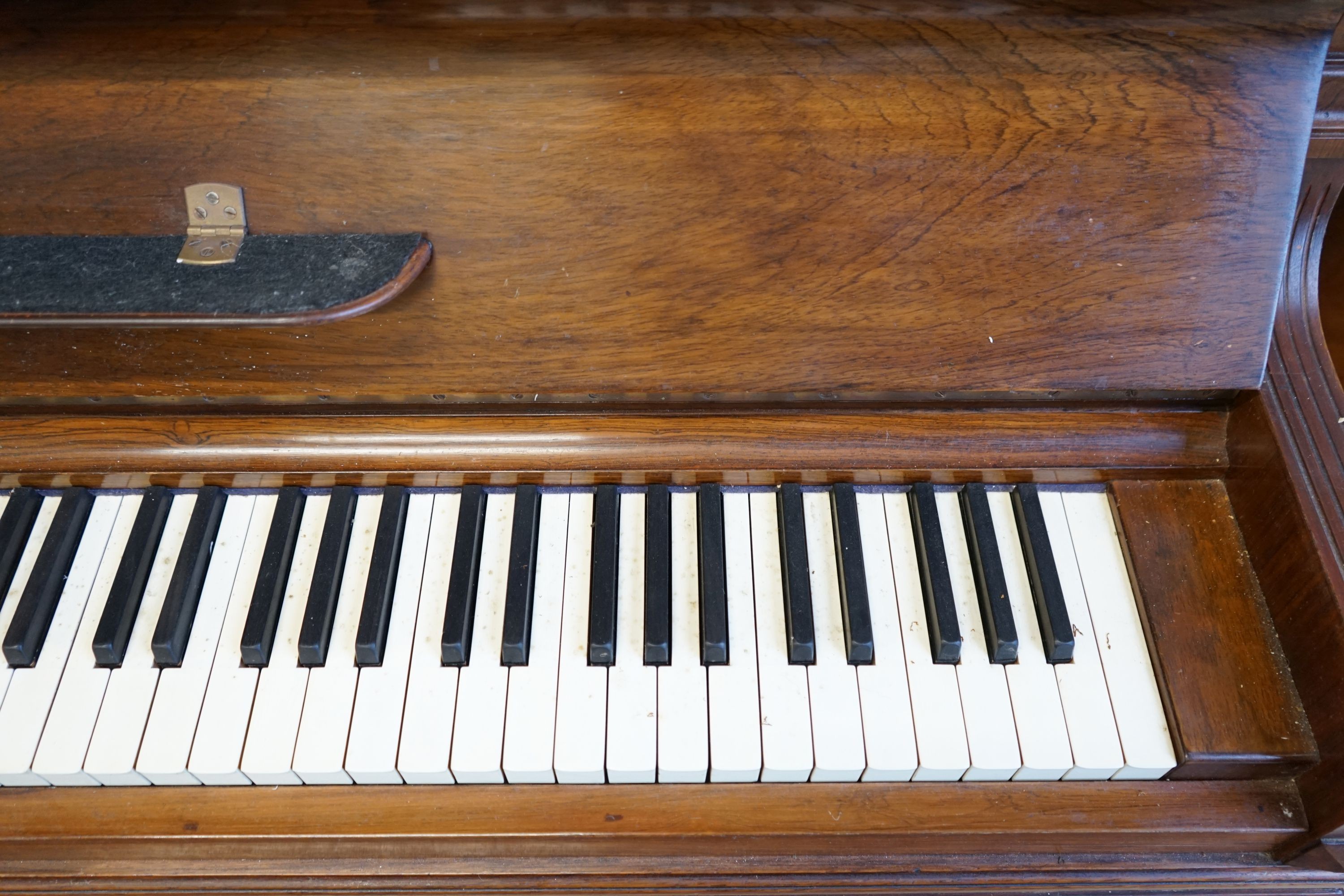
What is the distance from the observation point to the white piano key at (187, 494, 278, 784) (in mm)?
1050

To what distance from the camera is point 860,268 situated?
1110 mm

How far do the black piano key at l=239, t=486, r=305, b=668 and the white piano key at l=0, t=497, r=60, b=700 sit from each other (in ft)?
0.98

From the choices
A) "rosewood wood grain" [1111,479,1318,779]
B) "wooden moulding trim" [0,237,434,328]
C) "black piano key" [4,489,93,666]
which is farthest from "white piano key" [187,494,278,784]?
"rosewood wood grain" [1111,479,1318,779]

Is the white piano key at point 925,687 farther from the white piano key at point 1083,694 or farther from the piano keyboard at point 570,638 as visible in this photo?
the white piano key at point 1083,694

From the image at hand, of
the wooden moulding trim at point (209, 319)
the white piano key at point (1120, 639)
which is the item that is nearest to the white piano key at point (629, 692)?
the wooden moulding trim at point (209, 319)

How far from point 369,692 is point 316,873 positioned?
0.75 feet

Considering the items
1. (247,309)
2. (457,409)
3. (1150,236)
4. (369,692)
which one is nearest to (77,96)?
(247,309)

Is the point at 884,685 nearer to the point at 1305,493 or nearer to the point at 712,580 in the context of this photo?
the point at 712,580

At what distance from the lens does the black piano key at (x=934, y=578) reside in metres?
1.10

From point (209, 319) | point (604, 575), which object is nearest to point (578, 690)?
point (604, 575)

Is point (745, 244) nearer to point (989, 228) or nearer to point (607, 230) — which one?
point (607, 230)

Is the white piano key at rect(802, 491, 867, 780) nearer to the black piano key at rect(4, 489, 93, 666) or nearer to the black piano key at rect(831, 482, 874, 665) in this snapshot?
the black piano key at rect(831, 482, 874, 665)

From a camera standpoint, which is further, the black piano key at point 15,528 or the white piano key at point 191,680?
the black piano key at point 15,528

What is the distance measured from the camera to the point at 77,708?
109 cm
